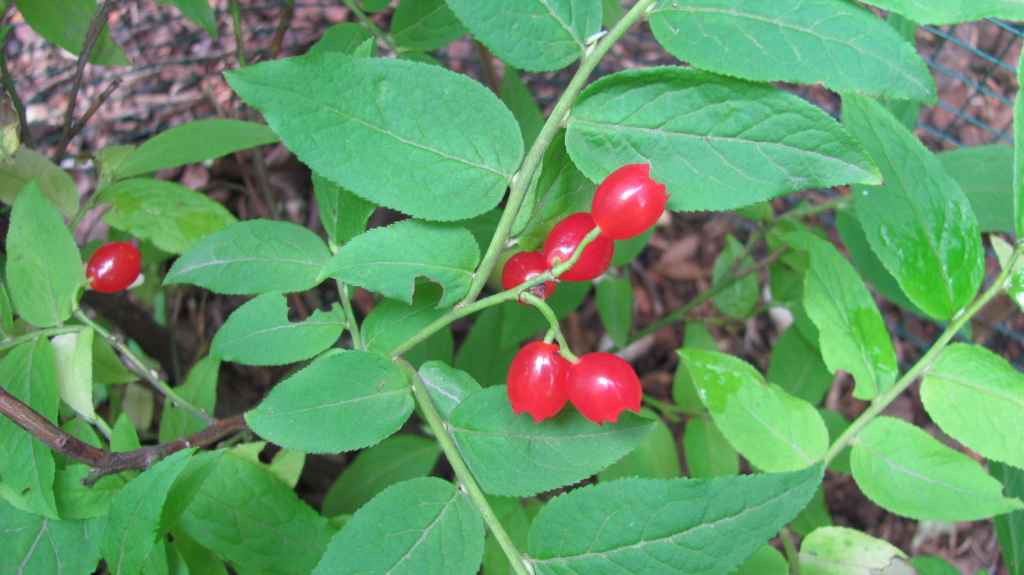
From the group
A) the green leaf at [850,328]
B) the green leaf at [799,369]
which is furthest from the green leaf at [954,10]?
the green leaf at [799,369]

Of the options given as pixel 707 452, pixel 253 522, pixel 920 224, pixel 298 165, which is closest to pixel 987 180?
pixel 920 224

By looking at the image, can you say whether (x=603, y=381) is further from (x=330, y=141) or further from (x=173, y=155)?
(x=173, y=155)

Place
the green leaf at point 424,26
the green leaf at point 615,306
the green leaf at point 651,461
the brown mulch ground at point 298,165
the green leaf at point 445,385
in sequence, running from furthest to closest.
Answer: the brown mulch ground at point 298,165 → the green leaf at point 615,306 → the green leaf at point 651,461 → the green leaf at point 424,26 → the green leaf at point 445,385

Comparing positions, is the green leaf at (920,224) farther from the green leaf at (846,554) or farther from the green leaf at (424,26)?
A: the green leaf at (424,26)

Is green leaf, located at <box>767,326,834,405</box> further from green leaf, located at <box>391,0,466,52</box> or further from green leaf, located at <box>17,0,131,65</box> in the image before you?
green leaf, located at <box>17,0,131,65</box>

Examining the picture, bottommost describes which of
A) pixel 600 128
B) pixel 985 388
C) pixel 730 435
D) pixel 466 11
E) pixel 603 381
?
pixel 730 435

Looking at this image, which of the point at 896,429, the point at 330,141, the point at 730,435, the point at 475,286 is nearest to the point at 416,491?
the point at 475,286

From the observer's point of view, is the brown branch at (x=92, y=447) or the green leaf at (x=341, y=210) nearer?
the brown branch at (x=92, y=447)
